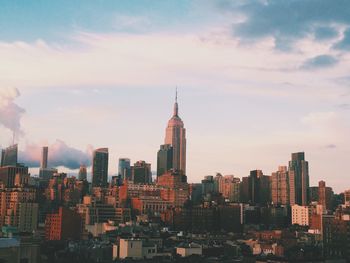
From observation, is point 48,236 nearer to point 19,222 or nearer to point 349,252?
point 19,222

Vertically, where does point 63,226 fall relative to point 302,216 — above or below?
below

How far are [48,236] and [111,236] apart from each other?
2730 centimetres

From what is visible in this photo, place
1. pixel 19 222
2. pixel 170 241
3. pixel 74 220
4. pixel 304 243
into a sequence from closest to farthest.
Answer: pixel 170 241 < pixel 304 243 < pixel 74 220 < pixel 19 222

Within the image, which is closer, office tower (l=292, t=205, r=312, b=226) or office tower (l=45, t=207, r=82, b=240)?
office tower (l=45, t=207, r=82, b=240)

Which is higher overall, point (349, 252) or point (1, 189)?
point (1, 189)

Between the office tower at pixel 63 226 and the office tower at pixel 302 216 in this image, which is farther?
the office tower at pixel 302 216

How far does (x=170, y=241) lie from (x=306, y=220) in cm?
9956

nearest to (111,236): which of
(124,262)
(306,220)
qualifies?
(124,262)

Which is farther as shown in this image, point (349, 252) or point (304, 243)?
point (304, 243)

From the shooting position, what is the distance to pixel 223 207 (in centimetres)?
18075

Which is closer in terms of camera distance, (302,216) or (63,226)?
(63,226)

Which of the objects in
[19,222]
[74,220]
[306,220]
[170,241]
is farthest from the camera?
[306,220]

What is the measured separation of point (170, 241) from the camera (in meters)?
106

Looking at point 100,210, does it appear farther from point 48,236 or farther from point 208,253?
point 208,253
